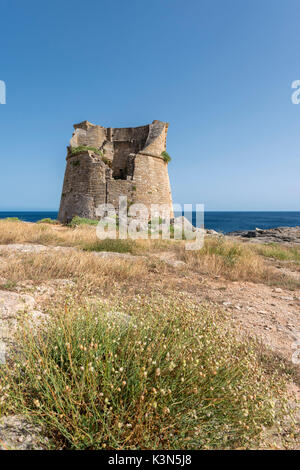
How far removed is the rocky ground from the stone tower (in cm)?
1019

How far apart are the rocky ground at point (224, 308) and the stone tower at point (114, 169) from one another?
10.2 m

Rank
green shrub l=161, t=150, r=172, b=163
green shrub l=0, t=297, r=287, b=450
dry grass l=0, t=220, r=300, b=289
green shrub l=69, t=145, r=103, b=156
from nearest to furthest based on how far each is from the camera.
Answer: green shrub l=0, t=297, r=287, b=450
dry grass l=0, t=220, r=300, b=289
green shrub l=69, t=145, r=103, b=156
green shrub l=161, t=150, r=172, b=163

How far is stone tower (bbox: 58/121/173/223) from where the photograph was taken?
49.8 feet

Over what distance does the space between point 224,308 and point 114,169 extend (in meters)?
16.6

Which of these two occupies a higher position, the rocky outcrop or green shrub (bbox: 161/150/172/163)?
green shrub (bbox: 161/150/172/163)

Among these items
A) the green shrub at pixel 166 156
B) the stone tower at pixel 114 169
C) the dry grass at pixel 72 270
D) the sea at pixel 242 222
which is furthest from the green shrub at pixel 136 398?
the green shrub at pixel 166 156

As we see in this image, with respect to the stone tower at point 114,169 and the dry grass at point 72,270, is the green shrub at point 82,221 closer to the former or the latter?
the stone tower at point 114,169

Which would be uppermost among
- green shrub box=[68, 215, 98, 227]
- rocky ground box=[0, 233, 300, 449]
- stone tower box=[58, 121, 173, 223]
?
stone tower box=[58, 121, 173, 223]

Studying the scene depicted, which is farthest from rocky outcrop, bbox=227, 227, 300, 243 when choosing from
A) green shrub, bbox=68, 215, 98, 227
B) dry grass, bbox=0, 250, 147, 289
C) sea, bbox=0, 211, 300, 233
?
dry grass, bbox=0, 250, 147, 289

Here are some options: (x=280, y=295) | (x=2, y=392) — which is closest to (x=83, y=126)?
(x=280, y=295)

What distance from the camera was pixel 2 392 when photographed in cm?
129

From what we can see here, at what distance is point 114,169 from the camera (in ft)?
59.3

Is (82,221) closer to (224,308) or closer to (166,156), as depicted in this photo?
(166,156)

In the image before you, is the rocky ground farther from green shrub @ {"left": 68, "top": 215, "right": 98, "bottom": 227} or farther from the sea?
the sea
